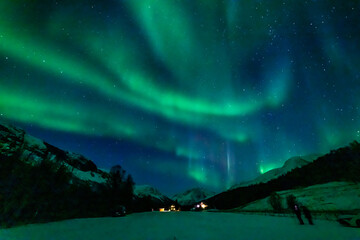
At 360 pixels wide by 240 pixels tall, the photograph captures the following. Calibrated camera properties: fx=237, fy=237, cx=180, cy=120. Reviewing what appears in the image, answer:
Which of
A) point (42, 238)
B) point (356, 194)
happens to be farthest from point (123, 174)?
point (356, 194)

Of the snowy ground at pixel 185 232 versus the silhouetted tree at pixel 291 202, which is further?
the silhouetted tree at pixel 291 202

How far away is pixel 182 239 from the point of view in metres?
13.9

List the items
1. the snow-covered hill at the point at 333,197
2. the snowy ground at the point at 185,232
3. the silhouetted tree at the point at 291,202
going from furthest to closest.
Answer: the snow-covered hill at the point at 333,197, the silhouetted tree at the point at 291,202, the snowy ground at the point at 185,232

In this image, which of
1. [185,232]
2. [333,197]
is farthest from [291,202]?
[333,197]

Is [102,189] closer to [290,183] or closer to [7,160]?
[7,160]

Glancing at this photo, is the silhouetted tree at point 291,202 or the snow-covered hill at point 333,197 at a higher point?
the snow-covered hill at point 333,197

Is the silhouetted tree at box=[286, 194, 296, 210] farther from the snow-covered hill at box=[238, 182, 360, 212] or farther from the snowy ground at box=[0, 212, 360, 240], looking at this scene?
the snow-covered hill at box=[238, 182, 360, 212]

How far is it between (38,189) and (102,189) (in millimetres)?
35734

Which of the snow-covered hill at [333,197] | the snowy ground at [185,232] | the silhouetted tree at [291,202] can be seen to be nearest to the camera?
the snowy ground at [185,232]

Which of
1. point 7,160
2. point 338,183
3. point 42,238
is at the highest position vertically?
point 338,183

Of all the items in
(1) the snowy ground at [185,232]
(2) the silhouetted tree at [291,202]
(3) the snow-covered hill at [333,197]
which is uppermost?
(3) the snow-covered hill at [333,197]

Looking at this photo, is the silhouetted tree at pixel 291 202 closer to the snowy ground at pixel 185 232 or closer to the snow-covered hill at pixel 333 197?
the snowy ground at pixel 185 232

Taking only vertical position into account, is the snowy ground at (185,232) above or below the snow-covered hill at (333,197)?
below

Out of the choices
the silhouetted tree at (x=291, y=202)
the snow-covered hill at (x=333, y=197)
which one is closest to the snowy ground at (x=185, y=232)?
the silhouetted tree at (x=291, y=202)
